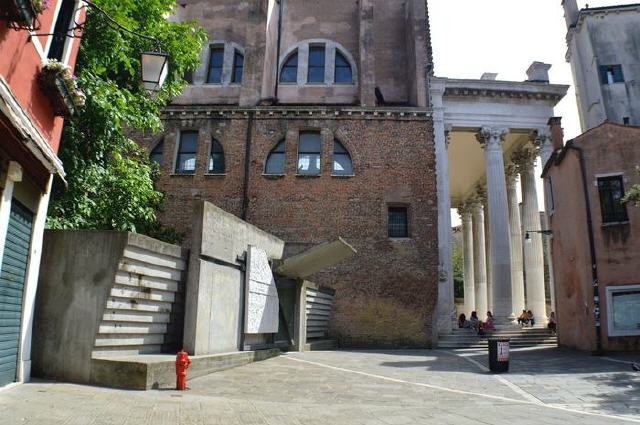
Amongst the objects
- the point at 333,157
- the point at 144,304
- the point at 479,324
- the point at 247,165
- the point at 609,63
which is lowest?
the point at 479,324

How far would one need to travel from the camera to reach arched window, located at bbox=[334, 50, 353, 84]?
24.8m

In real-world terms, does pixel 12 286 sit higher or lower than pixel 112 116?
lower

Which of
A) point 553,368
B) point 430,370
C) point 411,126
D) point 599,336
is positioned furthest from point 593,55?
point 430,370

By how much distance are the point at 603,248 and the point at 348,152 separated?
11.1 m

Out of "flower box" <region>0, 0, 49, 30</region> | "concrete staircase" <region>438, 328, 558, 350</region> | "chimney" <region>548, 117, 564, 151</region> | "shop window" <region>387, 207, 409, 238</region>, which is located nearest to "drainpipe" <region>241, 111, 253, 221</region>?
"shop window" <region>387, 207, 409, 238</region>

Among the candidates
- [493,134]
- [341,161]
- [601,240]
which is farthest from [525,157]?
[601,240]

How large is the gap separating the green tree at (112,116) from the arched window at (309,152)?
33.1 ft

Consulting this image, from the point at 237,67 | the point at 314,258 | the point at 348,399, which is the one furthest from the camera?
the point at 237,67

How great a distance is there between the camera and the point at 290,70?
1001 inches

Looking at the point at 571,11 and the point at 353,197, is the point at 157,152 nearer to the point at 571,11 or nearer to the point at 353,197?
the point at 353,197

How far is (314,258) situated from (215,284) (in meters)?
4.29

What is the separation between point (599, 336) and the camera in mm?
16266

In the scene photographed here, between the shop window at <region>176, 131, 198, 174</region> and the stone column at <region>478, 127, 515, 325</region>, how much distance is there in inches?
603

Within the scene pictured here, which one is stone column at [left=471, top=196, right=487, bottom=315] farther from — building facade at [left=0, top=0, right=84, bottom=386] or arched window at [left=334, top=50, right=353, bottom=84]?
building facade at [left=0, top=0, right=84, bottom=386]
